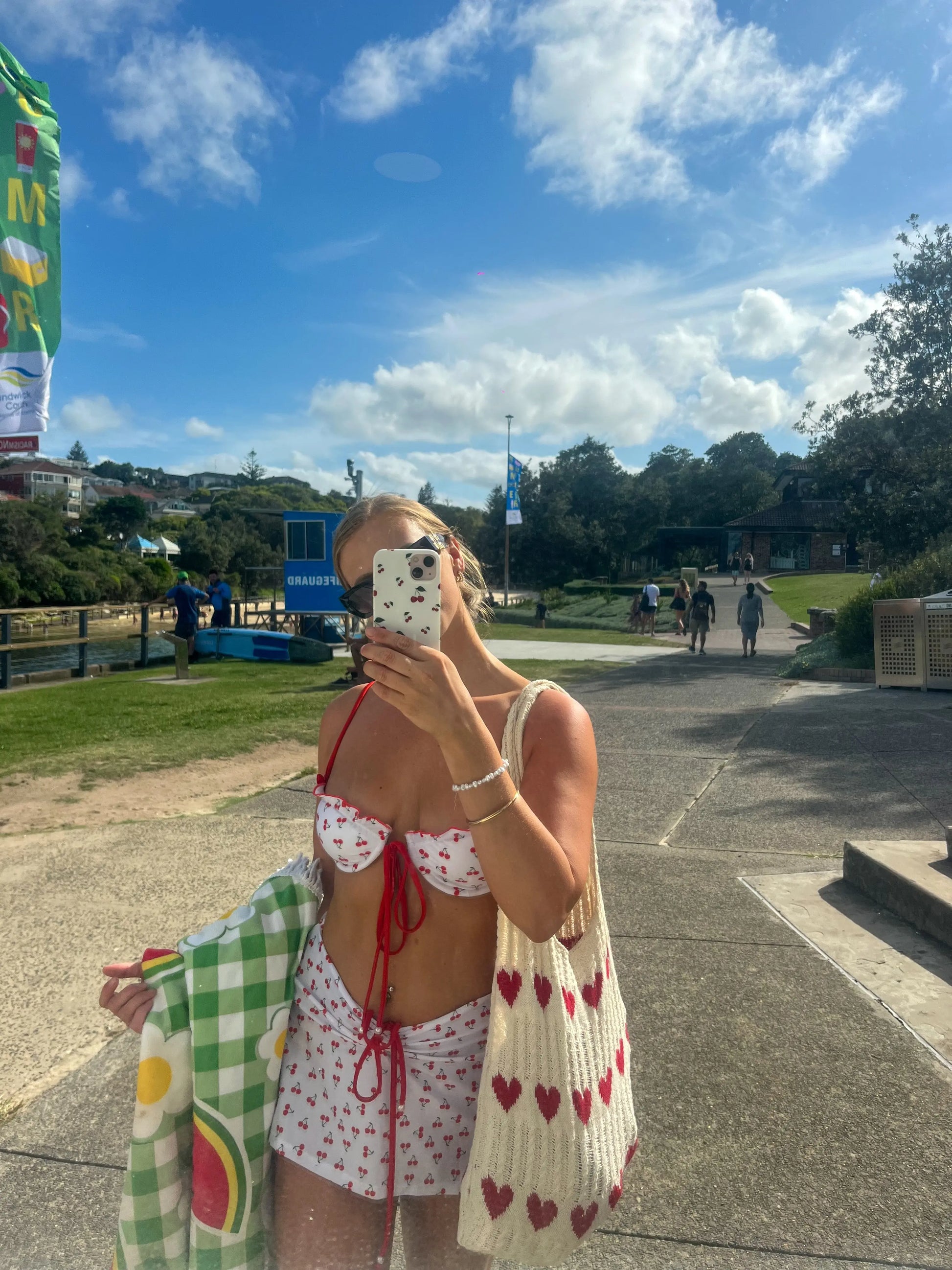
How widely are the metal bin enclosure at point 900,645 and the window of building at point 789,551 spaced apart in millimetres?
48560

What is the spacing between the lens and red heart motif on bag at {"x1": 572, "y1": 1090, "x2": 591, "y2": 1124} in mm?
1412

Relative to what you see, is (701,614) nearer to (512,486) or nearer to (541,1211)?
(512,486)

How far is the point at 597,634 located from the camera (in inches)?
1067

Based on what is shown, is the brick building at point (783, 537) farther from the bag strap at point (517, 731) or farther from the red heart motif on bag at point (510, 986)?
the red heart motif on bag at point (510, 986)

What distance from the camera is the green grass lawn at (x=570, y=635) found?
24406 mm

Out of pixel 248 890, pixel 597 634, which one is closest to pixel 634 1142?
pixel 248 890

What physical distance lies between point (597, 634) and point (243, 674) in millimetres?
13334

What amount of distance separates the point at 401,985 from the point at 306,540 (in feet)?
64.8

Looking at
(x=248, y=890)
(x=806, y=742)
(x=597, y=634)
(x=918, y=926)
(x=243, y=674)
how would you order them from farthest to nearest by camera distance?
(x=597, y=634)
(x=243, y=674)
(x=806, y=742)
(x=248, y=890)
(x=918, y=926)

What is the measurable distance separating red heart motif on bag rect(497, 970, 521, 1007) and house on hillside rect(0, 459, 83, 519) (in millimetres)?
135362

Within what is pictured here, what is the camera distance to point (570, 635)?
26.6m

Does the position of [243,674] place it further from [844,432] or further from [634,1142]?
[634,1142]

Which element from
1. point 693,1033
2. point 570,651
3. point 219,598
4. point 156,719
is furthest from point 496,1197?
point 570,651

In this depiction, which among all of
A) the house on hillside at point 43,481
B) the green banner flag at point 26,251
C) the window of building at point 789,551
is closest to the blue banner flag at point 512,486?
the green banner flag at point 26,251
